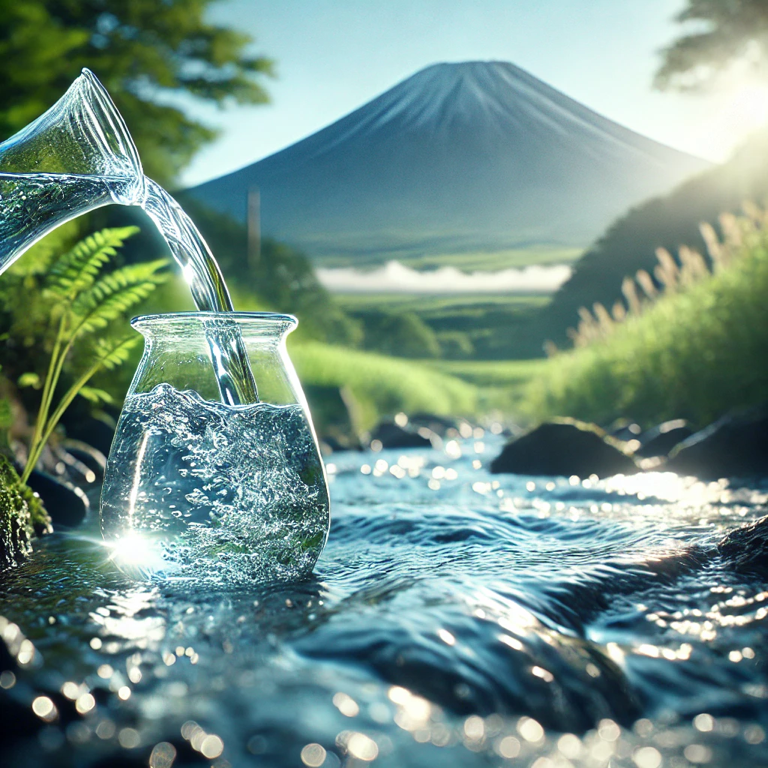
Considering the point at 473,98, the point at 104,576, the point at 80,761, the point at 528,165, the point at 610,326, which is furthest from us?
the point at 528,165

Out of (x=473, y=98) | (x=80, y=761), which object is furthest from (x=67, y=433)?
(x=473, y=98)

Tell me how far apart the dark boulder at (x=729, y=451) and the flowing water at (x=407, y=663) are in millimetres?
3082

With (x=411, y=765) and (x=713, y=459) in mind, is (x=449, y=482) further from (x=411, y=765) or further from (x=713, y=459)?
(x=411, y=765)

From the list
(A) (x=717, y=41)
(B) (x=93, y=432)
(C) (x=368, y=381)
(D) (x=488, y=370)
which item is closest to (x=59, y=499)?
(B) (x=93, y=432)

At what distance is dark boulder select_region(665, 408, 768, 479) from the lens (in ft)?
16.7

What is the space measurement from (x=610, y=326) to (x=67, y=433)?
8.73 m

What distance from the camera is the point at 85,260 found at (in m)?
3.54

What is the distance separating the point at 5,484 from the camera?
2.35 metres

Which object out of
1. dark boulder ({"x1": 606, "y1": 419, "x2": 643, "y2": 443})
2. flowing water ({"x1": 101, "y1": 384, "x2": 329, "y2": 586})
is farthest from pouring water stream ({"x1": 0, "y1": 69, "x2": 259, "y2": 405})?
dark boulder ({"x1": 606, "y1": 419, "x2": 643, "y2": 443})

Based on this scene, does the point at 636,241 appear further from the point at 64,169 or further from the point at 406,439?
the point at 64,169

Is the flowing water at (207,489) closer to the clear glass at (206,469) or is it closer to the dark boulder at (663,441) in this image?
the clear glass at (206,469)

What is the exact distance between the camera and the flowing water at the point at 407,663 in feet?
3.58

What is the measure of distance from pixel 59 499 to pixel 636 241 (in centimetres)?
5077

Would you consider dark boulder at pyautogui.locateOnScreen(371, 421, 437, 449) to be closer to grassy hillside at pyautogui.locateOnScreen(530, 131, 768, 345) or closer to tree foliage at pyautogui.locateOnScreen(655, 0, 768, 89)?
tree foliage at pyautogui.locateOnScreen(655, 0, 768, 89)
